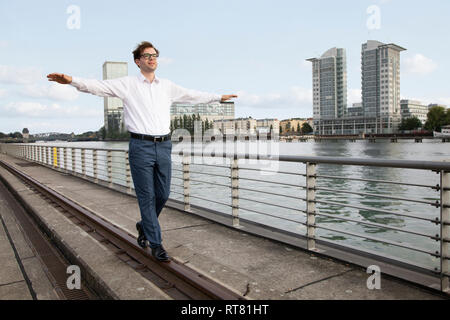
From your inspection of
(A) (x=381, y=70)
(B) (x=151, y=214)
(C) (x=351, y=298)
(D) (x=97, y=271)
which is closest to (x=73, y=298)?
(D) (x=97, y=271)

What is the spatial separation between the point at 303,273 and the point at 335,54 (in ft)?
685

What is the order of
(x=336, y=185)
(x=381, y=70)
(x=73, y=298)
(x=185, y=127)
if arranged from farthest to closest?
1. (x=381, y=70)
2. (x=185, y=127)
3. (x=336, y=185)
4. (x=73, y=298)

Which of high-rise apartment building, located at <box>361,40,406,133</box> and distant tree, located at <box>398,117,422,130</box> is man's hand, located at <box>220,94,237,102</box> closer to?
distant tree, located at <box>398,117,422,130</box>

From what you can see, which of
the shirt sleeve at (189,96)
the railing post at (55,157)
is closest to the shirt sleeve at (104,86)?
the shirt sleeve at (189,96)

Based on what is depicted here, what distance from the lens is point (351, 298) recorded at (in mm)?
Result: 3170

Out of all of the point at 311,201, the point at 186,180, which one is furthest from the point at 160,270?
the point at 186,180

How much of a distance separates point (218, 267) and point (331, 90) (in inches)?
7790

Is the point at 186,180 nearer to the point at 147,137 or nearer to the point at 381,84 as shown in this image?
the point at 147,137

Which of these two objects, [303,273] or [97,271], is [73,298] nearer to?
[97,271]

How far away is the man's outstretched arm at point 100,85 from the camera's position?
3.78 m

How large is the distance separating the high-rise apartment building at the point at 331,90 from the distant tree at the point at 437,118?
5177 cm

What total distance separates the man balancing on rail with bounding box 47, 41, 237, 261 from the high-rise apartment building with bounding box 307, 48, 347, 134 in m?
190

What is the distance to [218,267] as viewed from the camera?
3961 millimetres

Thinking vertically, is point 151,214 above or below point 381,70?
below
